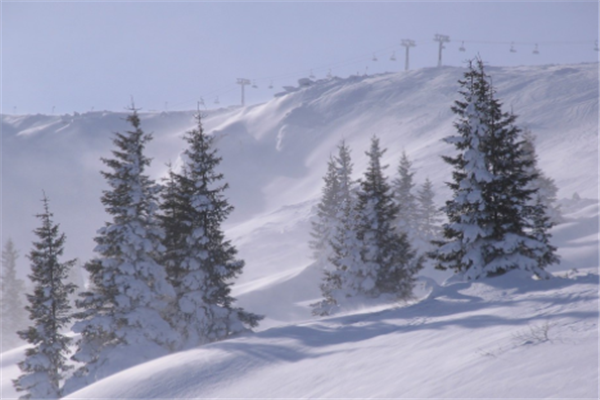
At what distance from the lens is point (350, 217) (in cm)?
2955

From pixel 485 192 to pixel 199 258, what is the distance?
13.5 m

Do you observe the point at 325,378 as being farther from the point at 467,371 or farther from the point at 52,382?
the point at 52,382

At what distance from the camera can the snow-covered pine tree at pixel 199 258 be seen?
23.3 m

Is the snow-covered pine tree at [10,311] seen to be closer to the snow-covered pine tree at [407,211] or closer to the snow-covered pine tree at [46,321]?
the snow-covered pine tree at [46,321]

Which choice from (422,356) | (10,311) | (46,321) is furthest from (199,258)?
(10,311)

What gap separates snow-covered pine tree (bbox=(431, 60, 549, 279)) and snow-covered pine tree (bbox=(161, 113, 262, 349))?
10919 mm

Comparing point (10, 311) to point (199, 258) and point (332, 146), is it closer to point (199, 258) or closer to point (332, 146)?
point (199, 258)

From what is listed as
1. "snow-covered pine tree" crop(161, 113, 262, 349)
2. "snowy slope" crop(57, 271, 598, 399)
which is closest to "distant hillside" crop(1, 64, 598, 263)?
"snow-covered pine tree" crop(161, 113, 262, 349)

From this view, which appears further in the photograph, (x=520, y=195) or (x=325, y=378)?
(x=520, y=195)

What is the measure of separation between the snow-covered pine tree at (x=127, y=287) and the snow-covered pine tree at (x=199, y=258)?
1.14m

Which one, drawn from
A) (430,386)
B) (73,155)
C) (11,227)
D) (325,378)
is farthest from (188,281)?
(73,155)

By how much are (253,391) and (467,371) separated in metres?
3.60

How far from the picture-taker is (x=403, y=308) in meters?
14.0

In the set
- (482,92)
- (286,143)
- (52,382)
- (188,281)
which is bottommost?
(52,382)
